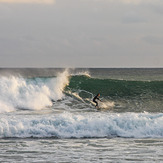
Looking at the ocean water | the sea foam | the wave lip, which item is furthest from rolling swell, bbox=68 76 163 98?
the wave lip

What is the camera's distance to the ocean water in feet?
36.0

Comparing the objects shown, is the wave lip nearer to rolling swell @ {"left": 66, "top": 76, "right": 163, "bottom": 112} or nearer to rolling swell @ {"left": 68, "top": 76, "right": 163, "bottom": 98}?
rolling swell @ {"left": 66, "top": 76, "right": 163, "bottom": 112}

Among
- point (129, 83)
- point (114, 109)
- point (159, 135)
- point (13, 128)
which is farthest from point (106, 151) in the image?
point (129, 83)

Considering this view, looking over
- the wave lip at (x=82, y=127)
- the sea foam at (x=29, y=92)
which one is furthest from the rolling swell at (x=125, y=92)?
the wave lip at (x=82, y=127)

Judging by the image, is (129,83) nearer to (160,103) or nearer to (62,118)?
(160,103)

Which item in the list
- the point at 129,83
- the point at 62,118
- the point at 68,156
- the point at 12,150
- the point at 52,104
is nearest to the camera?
the point at 68,156

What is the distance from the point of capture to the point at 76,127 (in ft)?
49.1

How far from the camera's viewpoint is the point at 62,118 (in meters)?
15.7

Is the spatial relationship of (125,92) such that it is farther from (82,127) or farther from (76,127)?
(76,127)

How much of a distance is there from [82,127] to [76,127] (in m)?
0.27

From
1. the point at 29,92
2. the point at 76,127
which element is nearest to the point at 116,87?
the point at 29,92

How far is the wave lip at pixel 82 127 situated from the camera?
47.2 ft

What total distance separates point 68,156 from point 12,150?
80.6 inches

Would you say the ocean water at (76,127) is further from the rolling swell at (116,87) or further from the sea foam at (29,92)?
the rolling swell at (116,87)
